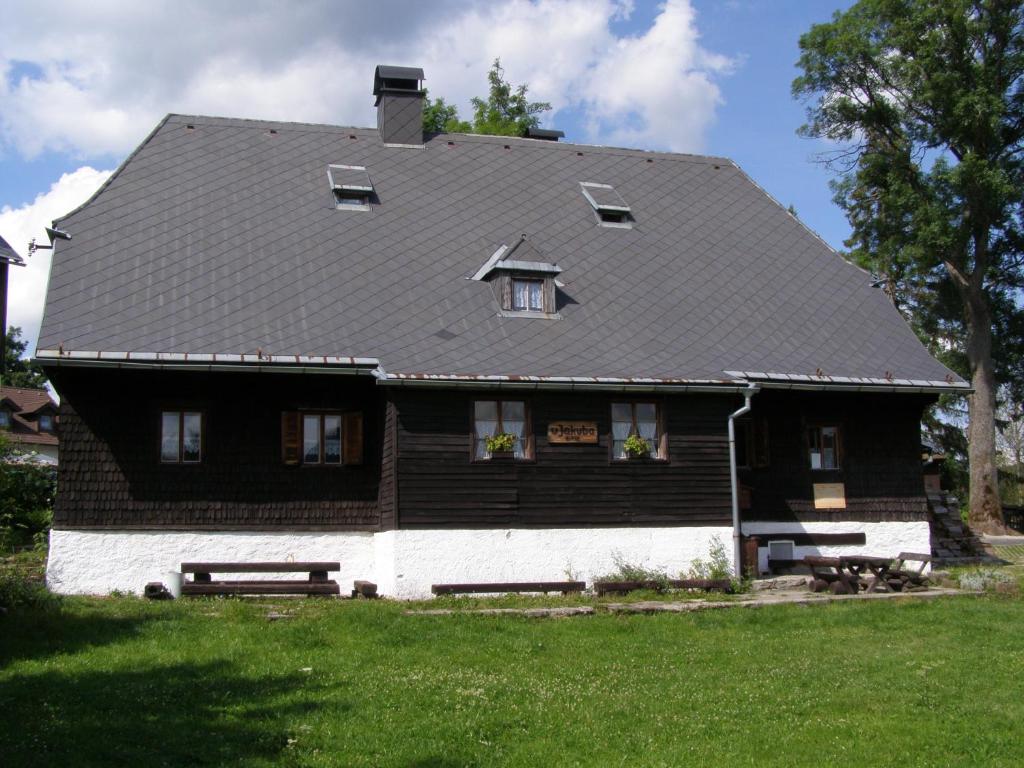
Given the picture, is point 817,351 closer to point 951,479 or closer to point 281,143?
point 281,143

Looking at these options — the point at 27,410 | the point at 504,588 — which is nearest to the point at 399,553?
the point at 504,588

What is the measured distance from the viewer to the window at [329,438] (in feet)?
58.6

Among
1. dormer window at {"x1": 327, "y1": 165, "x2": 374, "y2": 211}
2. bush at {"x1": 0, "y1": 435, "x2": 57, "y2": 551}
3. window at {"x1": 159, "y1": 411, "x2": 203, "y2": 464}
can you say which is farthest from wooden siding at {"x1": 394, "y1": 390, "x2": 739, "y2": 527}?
bush at {"x1": 0, "y1": 435, "x2": 57, "y2": 551}

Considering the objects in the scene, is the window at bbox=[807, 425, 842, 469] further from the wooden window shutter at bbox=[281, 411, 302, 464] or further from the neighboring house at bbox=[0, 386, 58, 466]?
the neighboring house at bbox=[0, 386, 58, 466]

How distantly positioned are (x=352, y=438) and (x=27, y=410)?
138 feet

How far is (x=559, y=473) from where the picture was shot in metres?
17.7

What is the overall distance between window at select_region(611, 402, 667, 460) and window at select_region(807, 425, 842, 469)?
3575 millimetres

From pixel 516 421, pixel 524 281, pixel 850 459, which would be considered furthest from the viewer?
pixel 850 459

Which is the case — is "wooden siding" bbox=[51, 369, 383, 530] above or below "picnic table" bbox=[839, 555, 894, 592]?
above

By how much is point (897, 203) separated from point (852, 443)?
43.3ft

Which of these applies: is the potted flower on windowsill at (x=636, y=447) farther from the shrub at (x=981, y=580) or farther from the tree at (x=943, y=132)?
the tree at (x=943, y=132)

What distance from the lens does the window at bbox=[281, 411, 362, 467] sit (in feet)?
58.6

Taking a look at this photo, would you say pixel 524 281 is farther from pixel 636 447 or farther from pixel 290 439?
pixel 290 439

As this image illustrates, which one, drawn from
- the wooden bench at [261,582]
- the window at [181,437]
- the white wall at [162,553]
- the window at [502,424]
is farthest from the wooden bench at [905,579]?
the window at [181,437]
